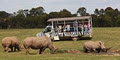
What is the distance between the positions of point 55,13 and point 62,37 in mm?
75159

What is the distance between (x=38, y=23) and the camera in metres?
112

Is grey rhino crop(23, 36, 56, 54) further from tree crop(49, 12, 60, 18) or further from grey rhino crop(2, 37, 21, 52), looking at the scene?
tree crop(49, 12, 60, 18)

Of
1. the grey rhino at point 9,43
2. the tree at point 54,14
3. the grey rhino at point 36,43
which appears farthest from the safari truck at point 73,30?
the tree at point 54,14

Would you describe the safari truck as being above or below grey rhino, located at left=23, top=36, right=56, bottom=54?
above

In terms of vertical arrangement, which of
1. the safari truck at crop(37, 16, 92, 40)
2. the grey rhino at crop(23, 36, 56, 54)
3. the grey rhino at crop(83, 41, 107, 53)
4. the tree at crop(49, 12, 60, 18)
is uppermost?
the tree at crop(49, 12, 60, 18)

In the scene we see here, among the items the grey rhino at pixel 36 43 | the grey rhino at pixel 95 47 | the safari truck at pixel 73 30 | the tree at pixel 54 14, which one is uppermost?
the tree at pixel 54 14

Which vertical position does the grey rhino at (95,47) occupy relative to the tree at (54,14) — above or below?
below

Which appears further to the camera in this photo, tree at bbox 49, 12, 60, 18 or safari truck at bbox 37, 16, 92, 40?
tree at bbox 49, 12, 60, 18

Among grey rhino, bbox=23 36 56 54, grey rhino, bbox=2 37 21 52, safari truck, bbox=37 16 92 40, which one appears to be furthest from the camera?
safari truck, bbox=37 16 92 40

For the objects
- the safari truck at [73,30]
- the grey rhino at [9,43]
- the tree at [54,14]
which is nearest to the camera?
the grey rhino at [9,43]

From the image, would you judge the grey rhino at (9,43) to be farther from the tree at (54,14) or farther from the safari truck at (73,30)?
the tree at (54,14)

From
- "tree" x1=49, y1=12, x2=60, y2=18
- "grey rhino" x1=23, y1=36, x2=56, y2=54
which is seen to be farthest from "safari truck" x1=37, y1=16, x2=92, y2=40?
"tree" x1=49, y1=12, x2=60, y2=18

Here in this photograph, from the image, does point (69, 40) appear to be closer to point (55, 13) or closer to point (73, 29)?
point (73, 29)

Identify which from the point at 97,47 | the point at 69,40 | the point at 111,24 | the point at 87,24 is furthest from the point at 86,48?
the point at 111,24
